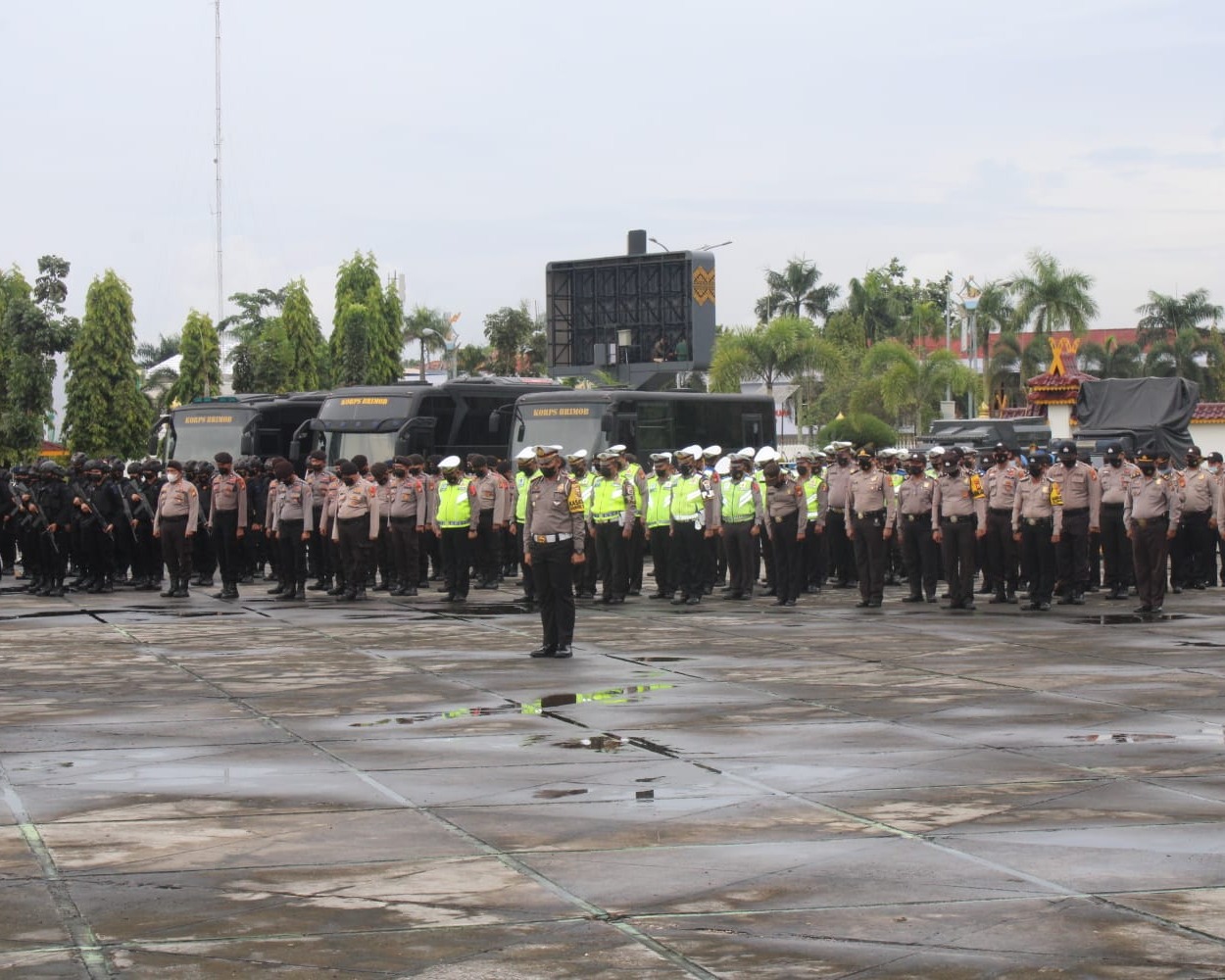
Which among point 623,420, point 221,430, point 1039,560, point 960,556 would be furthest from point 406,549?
point 221,430

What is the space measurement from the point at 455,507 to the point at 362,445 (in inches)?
417

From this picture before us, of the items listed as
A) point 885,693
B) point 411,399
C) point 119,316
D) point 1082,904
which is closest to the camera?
point 1082,904

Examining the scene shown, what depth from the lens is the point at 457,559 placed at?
2111 cm

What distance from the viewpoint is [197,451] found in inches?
1318

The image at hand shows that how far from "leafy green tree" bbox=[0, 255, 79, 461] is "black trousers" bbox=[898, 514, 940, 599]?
1357 inches

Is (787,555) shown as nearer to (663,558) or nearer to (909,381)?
(663,558)

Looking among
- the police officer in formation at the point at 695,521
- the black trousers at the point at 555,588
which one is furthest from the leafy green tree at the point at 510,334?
the black trousers at the point at 555,588

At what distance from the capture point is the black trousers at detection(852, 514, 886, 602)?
19484mm

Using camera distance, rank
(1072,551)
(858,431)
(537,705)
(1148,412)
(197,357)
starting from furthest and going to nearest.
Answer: (197,357), (858,431), (1148,412), (1072,551), (537,705)

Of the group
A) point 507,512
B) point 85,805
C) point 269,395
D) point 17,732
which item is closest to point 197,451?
point 269,395

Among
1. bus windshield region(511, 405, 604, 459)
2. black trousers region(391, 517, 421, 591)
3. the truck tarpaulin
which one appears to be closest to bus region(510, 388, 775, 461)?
bus windshield region(511, 405, 604, 459)

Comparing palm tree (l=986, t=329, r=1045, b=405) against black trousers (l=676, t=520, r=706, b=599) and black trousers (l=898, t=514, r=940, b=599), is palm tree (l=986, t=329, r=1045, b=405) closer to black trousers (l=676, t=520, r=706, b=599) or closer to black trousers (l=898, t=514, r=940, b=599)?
black trousers (l=898, t=514, r=940, b=599)

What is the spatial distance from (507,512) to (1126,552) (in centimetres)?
780

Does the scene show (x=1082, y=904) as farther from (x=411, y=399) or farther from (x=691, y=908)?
(x=411, y=399)
